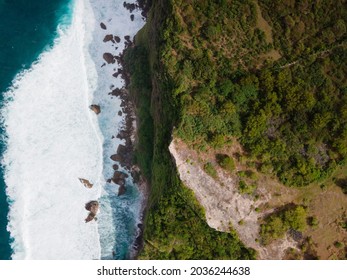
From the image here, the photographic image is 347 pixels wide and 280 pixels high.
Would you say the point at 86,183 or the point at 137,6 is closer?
the point at 86,183

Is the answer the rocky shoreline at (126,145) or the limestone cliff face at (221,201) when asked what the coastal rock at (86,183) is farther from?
the limestone cliff face at (221,201)

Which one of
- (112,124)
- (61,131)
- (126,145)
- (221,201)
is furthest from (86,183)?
(221,201)

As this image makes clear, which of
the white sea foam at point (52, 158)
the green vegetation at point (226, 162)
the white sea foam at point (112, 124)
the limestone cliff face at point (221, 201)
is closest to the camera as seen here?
the green vegetation at point (226, 162)

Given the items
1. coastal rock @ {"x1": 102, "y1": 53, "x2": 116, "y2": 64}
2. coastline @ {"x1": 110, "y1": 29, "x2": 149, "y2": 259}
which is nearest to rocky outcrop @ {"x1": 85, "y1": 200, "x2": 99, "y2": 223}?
coastline @ {"x1": 110, "y1": 29, "x2": 149, "y2": 259}

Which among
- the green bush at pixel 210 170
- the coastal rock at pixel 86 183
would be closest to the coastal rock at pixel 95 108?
the coastal rock at pixel 86 183

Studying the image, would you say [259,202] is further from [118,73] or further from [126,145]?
[118,73]
